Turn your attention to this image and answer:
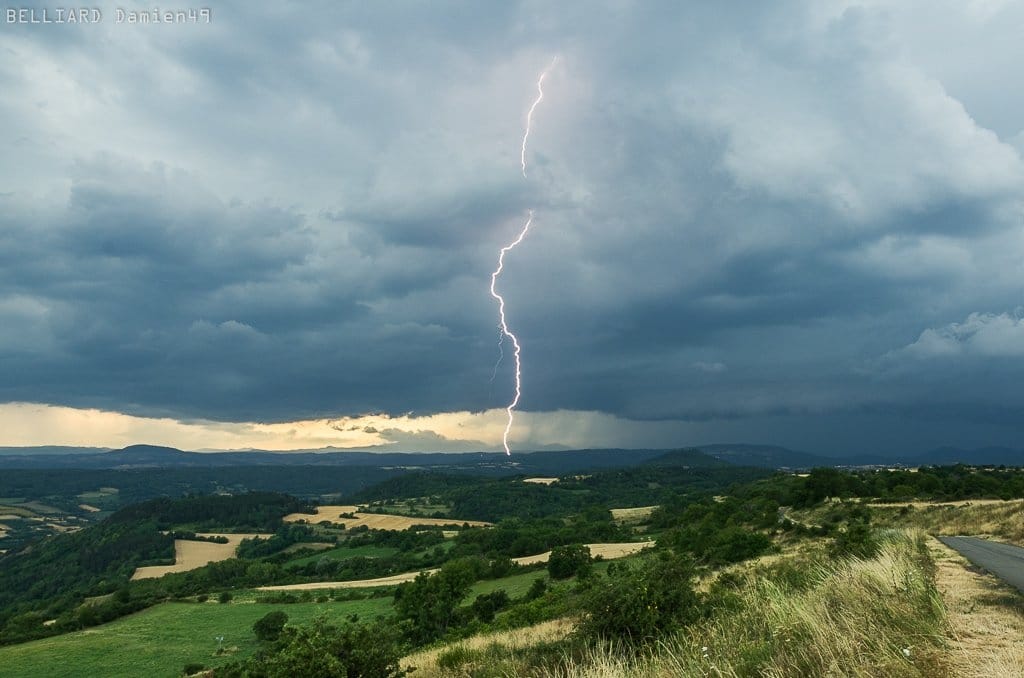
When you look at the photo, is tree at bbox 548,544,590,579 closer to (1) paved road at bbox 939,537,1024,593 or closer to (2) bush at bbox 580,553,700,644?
(1) paved road at bbox 939,537,1024,593

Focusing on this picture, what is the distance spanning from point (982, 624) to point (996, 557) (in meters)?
19.0

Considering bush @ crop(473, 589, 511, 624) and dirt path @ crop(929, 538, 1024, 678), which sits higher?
dirt path @ crop(929, 538, 1024, 678)

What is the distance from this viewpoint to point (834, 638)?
30.1 feet

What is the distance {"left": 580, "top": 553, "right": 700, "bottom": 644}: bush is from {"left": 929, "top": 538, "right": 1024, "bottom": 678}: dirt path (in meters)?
7.01

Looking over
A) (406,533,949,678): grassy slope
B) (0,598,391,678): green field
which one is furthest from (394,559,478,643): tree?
(406,533,949,678): grassy slope

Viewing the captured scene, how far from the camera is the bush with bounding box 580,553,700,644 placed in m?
18.1

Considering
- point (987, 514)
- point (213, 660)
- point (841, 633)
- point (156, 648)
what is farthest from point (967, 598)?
point (156, 648)

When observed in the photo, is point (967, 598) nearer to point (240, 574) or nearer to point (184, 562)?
point (240, 574)

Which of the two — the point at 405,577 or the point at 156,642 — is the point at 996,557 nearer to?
the point at 156,642

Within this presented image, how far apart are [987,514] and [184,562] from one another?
20909 centimetres

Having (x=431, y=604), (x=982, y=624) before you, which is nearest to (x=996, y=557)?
(x=982, y=624)

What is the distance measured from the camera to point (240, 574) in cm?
16400

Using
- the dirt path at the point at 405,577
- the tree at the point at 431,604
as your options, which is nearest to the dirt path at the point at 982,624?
the tree at the point at 431,604

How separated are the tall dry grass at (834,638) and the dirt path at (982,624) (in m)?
0.45
